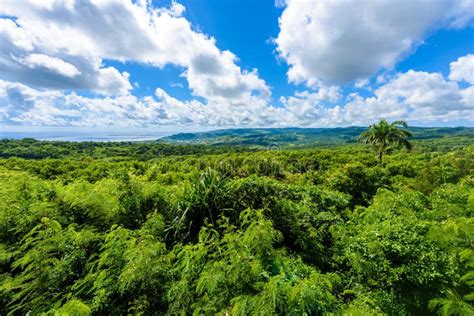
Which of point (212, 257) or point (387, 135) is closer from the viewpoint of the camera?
point (212, 257)

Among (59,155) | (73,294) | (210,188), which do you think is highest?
(210,188)

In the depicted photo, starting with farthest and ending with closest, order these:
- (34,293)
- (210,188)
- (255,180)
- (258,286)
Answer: (255,180)
(210,188)
(34,293)
(258,286)

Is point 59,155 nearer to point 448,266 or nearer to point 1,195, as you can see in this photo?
point 1,195

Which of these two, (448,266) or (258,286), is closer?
(258,286)

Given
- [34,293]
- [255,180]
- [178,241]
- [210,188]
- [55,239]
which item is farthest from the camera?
[255,180]

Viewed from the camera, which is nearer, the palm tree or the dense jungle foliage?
the dense jungle foliage

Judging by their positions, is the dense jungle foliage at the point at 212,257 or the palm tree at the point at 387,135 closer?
the dense jungle foliage at the point at 212,257

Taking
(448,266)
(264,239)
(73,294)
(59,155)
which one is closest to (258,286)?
(264,239)

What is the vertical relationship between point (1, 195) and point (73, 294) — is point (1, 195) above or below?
above
